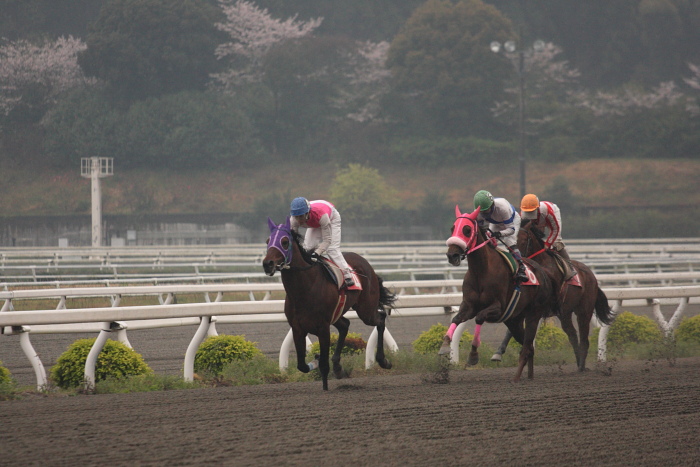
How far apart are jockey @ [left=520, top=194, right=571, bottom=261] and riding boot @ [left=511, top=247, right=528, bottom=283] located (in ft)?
2.21

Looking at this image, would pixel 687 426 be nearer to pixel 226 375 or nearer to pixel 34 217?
pixel 226 375

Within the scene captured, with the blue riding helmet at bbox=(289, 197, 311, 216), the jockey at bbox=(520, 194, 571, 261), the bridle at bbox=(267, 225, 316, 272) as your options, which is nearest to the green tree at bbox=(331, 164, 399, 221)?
the jockey at bbox=(520, 194, 571, 261)

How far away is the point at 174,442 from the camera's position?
169 inches

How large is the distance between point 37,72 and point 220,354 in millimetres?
32733

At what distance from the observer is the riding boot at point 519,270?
6930 mm

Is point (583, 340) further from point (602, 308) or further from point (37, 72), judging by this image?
point (37, 72)

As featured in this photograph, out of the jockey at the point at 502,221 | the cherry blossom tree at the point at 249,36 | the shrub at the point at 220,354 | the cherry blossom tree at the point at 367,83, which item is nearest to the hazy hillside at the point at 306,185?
the cherry blossom tree at the point at 367,83

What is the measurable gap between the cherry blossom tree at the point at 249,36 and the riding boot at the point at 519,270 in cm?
3292

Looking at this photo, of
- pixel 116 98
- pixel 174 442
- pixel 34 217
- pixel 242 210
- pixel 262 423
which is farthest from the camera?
pixel 116 98

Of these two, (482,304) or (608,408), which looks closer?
(608,408)

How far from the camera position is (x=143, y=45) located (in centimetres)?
3625

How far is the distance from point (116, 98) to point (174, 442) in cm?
3431

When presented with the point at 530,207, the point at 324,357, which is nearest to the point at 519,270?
the point at 530,207

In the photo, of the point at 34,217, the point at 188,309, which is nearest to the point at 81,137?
the point at 34,217
